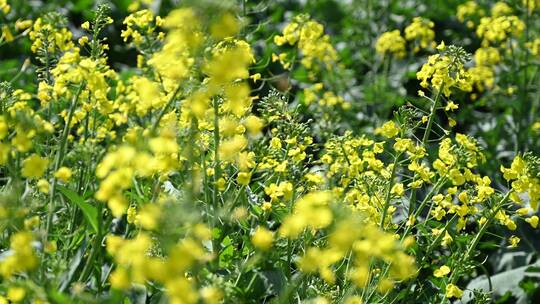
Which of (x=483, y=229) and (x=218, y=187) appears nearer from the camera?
(x=218, y=187)

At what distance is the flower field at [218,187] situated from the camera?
205 cm

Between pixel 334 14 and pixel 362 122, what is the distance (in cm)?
334

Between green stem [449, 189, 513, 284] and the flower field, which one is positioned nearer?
the flower field

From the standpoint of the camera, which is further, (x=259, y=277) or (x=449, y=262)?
(x=449, y=262)

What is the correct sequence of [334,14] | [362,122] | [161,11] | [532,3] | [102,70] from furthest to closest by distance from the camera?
[334,14] → [161,11] → [362,122] → [532,3] → [102,70]

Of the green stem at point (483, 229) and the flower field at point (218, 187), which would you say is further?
the green stem at point (483, 229)

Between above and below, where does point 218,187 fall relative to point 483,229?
above

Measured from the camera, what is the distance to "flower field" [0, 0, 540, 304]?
6.72 ft

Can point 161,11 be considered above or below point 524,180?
below

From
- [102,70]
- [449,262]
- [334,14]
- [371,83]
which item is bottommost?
[334,14]

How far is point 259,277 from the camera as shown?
288 centimetres

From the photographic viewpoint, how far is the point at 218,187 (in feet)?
8.98

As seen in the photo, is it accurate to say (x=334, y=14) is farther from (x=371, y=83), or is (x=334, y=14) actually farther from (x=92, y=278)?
(x=92, y=278)

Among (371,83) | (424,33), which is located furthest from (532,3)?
(371,83)
